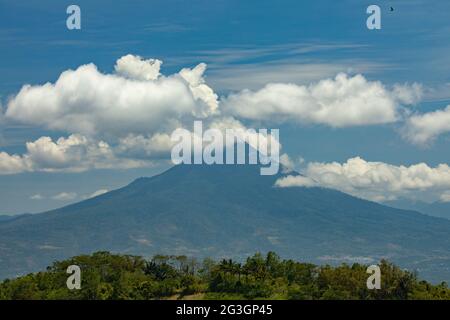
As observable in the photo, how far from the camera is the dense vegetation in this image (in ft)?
332

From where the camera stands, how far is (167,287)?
106438mm

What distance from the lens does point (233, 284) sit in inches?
4122

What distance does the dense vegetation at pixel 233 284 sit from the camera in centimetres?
10112
